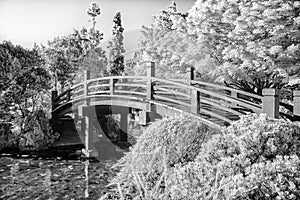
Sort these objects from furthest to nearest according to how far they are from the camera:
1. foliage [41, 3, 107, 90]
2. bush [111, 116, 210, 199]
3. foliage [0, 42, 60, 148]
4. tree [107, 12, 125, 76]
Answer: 1. tree [107, 12, 125, 76]
2. foliage [41, 3, 107, 90]
3. foliage [0, 42, 60, 148]
4. bush [111, 116, 210, 199]

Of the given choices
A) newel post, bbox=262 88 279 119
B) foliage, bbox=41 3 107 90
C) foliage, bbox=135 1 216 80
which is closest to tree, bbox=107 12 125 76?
foliage, bbox=41 3 107 90

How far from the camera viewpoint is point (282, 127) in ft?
12.5

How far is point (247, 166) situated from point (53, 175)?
5.62m

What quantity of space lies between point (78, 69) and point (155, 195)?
1623 cm

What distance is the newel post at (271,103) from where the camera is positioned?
480cm

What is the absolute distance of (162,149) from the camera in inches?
179

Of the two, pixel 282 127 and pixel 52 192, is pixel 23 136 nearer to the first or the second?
pixel 52 192

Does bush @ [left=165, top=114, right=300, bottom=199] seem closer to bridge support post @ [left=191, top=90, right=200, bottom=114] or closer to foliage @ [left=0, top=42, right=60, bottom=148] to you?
bridge support post @ [left=191, top=90, right=200, bottom=114]

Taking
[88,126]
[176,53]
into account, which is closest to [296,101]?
[176,53]

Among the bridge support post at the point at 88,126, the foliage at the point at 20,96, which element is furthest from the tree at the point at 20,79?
the bridge support post at the point at 88,126

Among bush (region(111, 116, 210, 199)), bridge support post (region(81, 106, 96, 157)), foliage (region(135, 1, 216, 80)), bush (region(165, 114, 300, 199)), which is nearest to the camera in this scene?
bush (region(165, 114, 300, 199))

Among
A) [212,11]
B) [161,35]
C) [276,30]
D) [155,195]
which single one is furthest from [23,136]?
[155,195]

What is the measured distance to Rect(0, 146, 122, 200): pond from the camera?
641 cm

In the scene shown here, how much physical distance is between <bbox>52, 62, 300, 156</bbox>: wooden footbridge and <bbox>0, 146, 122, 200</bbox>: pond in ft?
4.37
